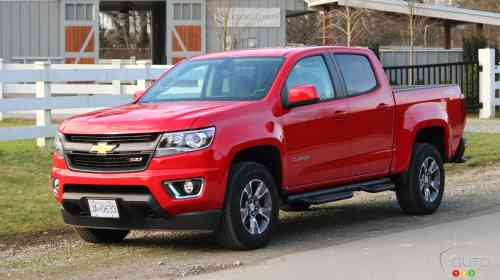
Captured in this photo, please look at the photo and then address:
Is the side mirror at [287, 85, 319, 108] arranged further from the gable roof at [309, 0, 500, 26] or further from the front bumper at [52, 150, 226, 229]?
the gable roof at [309, 0, 500, 26]

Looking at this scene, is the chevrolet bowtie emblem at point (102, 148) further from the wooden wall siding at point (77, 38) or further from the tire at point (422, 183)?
the wooden wall siding at point (77, 38)

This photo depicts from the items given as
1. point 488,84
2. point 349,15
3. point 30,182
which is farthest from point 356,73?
point 349,15

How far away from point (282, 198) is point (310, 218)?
1.82m

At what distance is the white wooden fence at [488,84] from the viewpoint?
27.2 metres

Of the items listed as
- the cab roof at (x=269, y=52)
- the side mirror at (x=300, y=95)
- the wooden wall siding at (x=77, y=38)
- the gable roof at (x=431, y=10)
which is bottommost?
the side mirror at (x=300, y=95)

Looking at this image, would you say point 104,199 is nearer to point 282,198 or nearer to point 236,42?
point 282,198

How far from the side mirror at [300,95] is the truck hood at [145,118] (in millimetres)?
539

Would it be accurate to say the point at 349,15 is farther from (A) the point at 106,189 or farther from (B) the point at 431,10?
(A) the point at 106,189

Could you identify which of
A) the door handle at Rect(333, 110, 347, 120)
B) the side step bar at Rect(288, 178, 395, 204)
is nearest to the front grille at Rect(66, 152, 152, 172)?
the side step bar at Rect(288, 178, 395, 204)

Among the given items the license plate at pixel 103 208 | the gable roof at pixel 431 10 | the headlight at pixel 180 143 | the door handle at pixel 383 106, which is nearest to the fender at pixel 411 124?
the door handle at pixel 383 106

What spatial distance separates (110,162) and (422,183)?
3.99 meters

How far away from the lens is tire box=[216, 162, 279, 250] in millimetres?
8938

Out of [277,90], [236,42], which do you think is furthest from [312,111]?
[236,42]

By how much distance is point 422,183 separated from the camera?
11.4 meters
